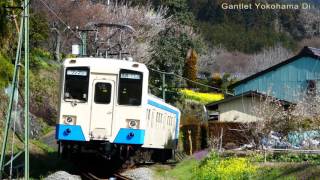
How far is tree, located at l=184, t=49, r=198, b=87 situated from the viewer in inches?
2263

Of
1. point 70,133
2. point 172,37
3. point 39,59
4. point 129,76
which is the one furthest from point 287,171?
point 172,37

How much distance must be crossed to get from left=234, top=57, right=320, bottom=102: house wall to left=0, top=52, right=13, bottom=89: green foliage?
15.9m

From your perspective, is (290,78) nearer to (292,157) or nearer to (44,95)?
(44,95)

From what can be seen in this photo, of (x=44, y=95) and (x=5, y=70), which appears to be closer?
(x=5, y=70)

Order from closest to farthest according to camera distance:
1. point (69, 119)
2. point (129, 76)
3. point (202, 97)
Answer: point (69, 119) → point (129, 76) → point (202, 97)

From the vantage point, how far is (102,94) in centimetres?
1667

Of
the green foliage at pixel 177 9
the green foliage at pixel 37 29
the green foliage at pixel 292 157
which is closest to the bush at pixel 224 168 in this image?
the green foliage at pixel 292 157

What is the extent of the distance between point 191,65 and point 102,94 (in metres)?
42.0

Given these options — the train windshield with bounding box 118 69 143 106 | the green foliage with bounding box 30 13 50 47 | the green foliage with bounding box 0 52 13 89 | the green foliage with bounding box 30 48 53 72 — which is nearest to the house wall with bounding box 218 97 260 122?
the green foliage with bounding box 30 48 53 72

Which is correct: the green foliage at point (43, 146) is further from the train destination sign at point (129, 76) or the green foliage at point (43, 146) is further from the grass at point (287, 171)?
the grass at point (287, 171)

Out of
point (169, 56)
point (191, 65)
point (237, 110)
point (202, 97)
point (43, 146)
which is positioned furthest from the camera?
point (191, 65)

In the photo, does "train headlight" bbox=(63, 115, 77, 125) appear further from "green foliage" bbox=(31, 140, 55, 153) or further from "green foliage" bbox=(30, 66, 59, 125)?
"green foliage" bbox=(30, 66, 59, 125)

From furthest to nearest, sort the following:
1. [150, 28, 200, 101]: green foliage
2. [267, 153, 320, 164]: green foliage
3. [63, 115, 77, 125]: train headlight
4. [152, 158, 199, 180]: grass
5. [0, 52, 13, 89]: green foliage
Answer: [150, 28, 200, 101]: green foliage < [0, 52, 13, 89]: green foliage < [152, 158, 199, 180]: grass < [63, 115, 77, 125]: train headlight < [267, 153, 320, 164]: green foliage

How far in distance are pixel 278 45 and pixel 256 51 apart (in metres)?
4.96
